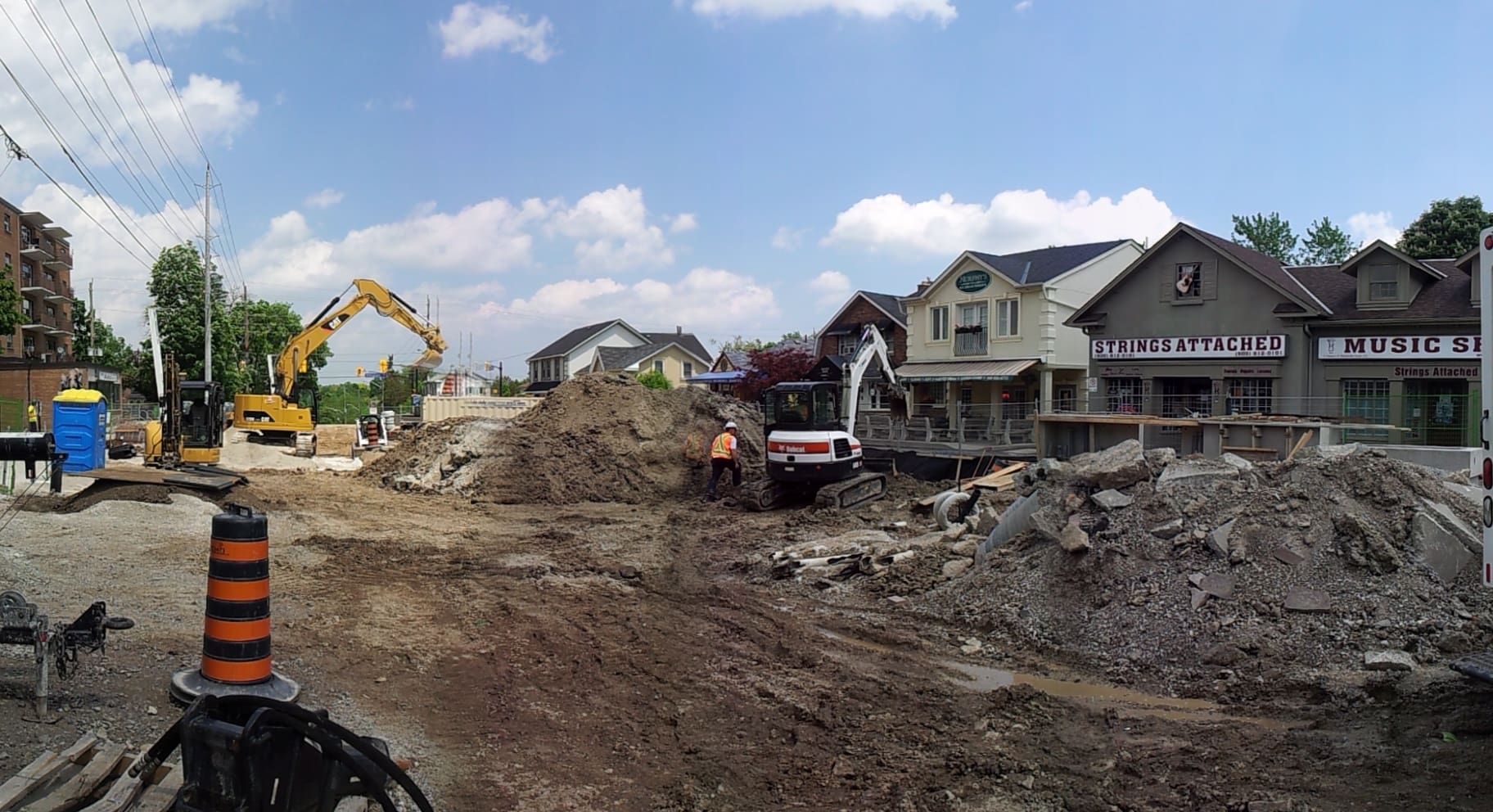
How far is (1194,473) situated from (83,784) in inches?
389

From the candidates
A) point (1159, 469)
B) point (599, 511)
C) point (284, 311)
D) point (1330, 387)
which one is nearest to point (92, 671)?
point (1159, 469)

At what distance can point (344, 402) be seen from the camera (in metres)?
68.0

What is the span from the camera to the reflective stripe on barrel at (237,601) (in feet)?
17.2

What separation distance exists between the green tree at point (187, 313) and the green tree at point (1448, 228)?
172 ft

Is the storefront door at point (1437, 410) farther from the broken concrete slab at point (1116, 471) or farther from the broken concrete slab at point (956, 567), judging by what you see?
the broken concrete slab at point (956, 567)

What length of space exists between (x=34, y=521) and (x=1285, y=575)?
13.8m

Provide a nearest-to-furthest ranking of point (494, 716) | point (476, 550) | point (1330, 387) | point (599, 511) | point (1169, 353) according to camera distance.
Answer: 1. point (494, 716)
2. point (476, 550)
3. point (599, 511)
4. point (1330, 387)
5. point (1169, 353)

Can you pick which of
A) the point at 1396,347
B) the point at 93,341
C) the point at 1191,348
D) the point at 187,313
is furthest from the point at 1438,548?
the point at 93,341

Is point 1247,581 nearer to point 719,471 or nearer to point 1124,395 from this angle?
point 719,471

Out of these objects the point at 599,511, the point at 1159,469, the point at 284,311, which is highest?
the point at 284,311

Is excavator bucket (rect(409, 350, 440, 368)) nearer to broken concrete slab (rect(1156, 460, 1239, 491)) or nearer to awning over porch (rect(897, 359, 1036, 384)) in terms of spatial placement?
awning over porch (rect(897, 359, 1036, 384))

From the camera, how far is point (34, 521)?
39.4 feet

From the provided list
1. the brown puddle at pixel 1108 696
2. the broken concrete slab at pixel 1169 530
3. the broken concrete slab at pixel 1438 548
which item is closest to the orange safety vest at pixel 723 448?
the broken concrete slab at pixel 1169 530

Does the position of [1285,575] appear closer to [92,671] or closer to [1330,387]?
[92,671]
